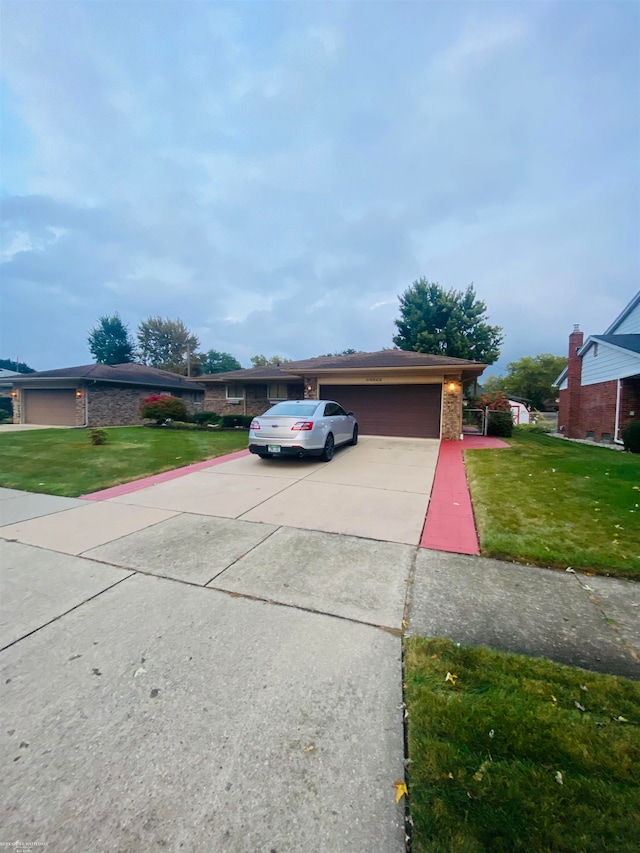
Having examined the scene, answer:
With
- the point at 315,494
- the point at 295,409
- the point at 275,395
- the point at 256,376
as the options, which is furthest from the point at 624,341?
the point at 256,376

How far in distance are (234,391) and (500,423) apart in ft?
42.5

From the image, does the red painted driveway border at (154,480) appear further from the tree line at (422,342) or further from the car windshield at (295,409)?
the tree line at (422,342)

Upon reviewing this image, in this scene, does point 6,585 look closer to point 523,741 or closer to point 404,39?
point 523,741

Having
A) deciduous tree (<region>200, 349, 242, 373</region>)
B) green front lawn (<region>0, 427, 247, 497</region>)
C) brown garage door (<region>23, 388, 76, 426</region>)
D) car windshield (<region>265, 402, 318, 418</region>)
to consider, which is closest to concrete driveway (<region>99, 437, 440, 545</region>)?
car windshield (<region>265, 402, 318, 418</region>)

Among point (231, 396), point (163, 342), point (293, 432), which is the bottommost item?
point (293, 432)

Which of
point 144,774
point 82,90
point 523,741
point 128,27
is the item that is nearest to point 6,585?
point 144,774

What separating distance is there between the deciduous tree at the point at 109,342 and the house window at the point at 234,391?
115ft

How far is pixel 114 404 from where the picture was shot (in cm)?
2114

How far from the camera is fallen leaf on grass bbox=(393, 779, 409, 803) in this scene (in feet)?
5.04

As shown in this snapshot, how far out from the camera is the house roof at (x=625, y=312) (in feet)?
54.6

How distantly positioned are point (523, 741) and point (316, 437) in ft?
22.4

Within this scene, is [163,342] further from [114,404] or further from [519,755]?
[519,755]

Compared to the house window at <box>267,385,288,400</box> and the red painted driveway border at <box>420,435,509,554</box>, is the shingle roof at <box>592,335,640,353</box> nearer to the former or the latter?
the red painted driveway border at <box>420,435,509,554</box>

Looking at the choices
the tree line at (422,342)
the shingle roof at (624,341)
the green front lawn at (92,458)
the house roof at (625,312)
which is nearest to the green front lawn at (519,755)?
the green front lawn at (92,458)
